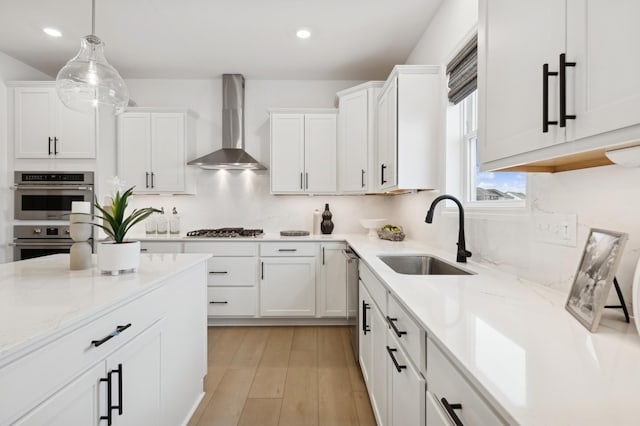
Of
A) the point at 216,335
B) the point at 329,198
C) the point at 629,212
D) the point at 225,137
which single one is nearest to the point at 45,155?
the point at 225,137

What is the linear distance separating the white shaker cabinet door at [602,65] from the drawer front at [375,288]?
102 cm

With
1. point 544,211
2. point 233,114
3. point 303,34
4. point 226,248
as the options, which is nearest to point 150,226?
point 226,248

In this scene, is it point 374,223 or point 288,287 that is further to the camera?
point 374,223

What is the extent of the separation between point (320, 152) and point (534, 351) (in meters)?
3.19

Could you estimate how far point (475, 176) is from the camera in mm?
2299

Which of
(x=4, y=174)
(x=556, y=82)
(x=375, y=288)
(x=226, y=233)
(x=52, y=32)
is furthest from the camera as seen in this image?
(x=226, y=233)

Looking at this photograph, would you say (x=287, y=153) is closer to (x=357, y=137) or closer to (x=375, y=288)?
(x=357, y=137)

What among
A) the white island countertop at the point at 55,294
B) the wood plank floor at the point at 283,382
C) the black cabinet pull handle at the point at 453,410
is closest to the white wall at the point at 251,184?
the wood plank floor at the point at 283,382

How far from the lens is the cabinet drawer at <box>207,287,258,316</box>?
11.3 ft

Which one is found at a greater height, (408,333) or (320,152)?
(320,152)

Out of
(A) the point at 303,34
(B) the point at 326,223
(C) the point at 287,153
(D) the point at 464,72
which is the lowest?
(B) the point at 326,223

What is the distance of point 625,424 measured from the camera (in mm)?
497

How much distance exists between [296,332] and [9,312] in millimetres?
2625

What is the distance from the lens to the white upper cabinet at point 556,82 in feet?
2.37
